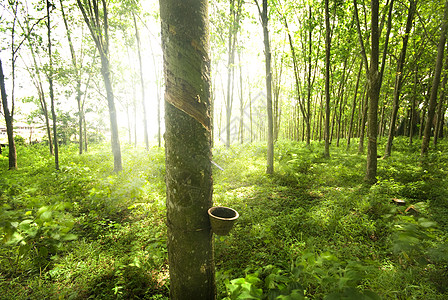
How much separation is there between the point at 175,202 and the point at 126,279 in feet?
6.33

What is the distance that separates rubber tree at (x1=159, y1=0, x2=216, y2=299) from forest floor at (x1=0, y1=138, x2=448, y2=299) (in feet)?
1.13

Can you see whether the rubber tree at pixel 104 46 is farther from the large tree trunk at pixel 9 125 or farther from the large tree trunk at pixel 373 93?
the large tree trunk at pixel 373 93

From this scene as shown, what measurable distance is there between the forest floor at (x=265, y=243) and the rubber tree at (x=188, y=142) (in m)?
0.34

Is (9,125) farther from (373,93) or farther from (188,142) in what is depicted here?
(373,93)

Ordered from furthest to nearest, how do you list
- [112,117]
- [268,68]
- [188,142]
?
[112,117] < [268,68] < [188,142]

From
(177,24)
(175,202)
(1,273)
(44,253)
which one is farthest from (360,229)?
(1,273)

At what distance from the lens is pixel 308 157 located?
25.8ft

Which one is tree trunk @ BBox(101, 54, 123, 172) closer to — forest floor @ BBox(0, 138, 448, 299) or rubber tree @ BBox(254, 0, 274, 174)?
forest floor @ BBox(0, 138, 448, 299)

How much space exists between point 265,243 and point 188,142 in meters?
2.66

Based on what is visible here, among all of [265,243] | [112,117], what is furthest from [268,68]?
[112,117]

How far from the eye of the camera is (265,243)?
3.11 m

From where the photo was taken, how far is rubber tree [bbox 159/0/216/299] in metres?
1.24

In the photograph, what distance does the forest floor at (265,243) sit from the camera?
5.36 ft

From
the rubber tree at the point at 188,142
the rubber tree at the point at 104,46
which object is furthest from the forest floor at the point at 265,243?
the rubber tree at the point at 104,46
